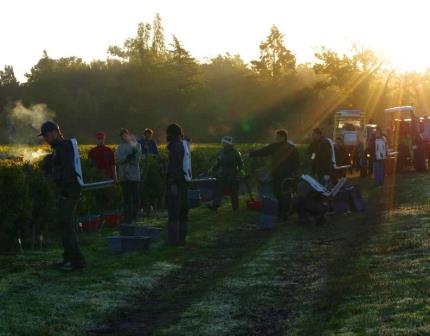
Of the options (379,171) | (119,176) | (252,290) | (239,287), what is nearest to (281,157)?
(119,176)

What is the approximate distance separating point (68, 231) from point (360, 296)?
4.26 meters

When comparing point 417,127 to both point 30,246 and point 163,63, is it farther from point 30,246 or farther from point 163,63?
point 163,63

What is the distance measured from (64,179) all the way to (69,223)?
2.07 feet

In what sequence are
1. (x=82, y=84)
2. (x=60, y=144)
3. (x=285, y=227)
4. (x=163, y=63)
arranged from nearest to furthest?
(x=60, y=144)
(x=285, y=227)
(x=163, y=63)
(x=82, y=84)

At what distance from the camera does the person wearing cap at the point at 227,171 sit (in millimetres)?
20891

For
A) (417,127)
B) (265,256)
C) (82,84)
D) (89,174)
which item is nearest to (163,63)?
(82,84)

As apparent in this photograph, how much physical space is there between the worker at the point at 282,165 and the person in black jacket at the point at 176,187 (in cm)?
351

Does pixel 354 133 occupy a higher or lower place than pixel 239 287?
higher

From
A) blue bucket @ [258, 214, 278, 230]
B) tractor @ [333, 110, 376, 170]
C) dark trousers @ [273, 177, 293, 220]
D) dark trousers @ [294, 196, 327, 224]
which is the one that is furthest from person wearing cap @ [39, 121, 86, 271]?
tractor @ [333, 110, 376, 170]

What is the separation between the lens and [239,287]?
414 inches

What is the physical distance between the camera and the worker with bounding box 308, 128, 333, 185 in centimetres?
1888

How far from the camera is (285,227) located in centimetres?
1711

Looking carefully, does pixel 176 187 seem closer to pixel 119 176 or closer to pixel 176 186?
pixel 176 186

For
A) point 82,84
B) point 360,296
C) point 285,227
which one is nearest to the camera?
point 360,296
